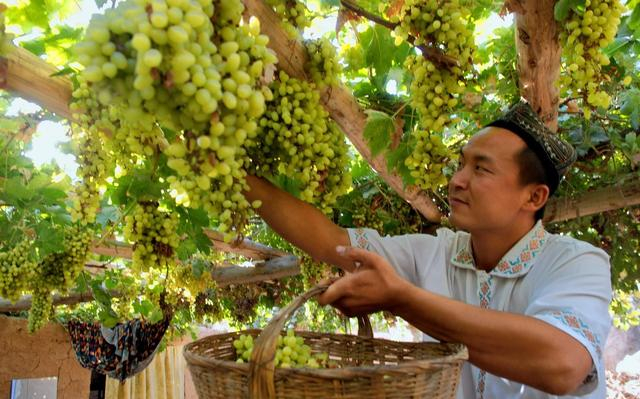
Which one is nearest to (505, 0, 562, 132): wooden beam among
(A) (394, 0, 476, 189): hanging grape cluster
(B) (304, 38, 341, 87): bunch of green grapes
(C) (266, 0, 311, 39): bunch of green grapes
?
(A) (394, 0, 476, 189): hanging grape cluster

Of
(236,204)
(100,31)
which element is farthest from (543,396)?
(100,31)

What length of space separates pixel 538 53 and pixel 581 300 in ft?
3.22

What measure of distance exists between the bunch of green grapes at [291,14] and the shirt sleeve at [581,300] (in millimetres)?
1028

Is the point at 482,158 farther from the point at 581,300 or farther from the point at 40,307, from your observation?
the point at 40,307


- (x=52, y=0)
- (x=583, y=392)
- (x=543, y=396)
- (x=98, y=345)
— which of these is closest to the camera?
(x=583, y=392)

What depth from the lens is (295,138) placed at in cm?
156

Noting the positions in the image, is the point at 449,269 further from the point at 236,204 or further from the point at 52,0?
the point at 52,0

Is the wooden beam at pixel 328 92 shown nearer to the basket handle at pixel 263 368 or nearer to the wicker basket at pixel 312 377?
the wicker basket at pixel 312 377

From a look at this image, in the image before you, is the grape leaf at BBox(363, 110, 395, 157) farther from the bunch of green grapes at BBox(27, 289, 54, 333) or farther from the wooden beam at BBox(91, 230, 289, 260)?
the bunch of green grapes at BBox(27, 289, 54, 333)

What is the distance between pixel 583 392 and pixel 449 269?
0.74 metres

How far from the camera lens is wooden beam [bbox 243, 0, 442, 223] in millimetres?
1577

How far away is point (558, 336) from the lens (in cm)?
141

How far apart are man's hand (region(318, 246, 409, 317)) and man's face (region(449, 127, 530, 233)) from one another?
2.38 feet

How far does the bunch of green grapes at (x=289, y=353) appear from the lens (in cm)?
137
